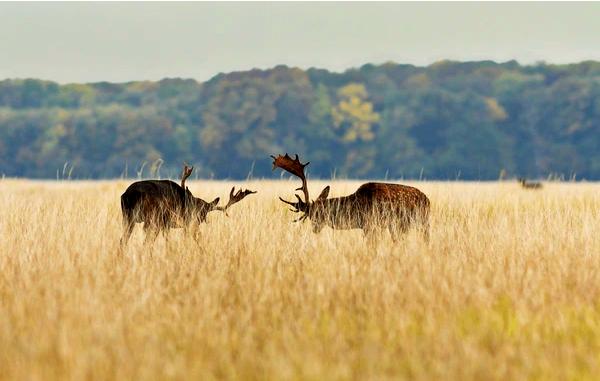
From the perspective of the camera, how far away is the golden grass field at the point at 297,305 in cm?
517

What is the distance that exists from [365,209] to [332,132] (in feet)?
214

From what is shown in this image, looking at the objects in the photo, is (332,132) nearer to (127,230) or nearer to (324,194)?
(324,194)

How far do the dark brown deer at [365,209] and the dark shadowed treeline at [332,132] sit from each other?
60.0 meters

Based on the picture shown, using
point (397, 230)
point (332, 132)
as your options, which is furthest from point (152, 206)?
point (332, 132)

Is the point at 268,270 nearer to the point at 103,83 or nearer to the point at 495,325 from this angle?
the point at 495,325

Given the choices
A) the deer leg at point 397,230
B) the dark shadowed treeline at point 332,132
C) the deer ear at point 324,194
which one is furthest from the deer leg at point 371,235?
the dark shadowed treeline at point 332,132

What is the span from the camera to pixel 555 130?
73.1 meters

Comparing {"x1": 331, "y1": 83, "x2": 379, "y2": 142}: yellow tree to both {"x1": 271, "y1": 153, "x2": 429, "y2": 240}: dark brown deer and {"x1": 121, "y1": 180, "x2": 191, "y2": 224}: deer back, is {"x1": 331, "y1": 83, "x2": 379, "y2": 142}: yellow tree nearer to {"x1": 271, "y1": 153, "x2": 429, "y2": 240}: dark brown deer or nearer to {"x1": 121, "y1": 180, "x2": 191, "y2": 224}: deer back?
{"x1": 271, "y1": 153, "x2": 429, "y2": 240}: dark brown deer

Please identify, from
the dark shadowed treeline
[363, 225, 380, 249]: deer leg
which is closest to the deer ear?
[363, 225, 380, 249]: deer leg

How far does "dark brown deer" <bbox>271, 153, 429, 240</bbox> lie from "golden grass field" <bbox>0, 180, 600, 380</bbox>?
0.19 meters

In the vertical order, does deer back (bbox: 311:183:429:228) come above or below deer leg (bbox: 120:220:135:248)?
above

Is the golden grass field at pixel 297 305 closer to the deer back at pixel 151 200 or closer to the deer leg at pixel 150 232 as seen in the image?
the deer leg at pixel 150 232

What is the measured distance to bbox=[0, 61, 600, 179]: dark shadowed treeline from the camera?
72.1 meters

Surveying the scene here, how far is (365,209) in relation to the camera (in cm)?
1030
